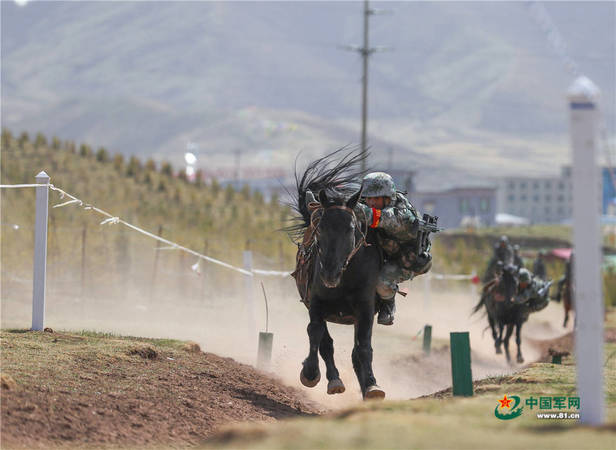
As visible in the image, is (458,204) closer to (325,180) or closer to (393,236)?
(325,180)

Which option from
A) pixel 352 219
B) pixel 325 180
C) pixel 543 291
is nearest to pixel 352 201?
pixel 352 219

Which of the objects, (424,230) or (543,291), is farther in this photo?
(543,291)

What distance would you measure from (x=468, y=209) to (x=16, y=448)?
143507 millimetres

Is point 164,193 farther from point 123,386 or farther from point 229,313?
point 123,386

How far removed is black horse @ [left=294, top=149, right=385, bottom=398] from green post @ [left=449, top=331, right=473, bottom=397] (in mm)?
696

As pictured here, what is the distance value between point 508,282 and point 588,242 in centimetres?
1434

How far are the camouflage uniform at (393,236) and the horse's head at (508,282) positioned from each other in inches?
395

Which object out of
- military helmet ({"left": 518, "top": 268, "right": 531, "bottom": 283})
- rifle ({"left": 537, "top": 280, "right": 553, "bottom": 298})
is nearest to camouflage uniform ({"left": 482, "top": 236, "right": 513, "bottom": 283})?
military helmet ({"left": 518, "top": 268, "right": 531, "bottom": 283})

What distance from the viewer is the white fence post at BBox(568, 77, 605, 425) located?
6.19m

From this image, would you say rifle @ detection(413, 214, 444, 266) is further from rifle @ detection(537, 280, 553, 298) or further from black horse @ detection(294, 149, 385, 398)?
rifle @ detection(537, 280, 553, 298)

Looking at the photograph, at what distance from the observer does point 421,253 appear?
418 inches

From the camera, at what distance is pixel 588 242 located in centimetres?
617

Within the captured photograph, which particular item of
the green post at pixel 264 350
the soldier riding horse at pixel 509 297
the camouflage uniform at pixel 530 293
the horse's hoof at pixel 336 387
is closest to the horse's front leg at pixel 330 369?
the horse's hoof at pixel 336 387

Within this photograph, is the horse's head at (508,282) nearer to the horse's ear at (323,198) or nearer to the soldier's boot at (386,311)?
the soldier's boot at (386,311)
